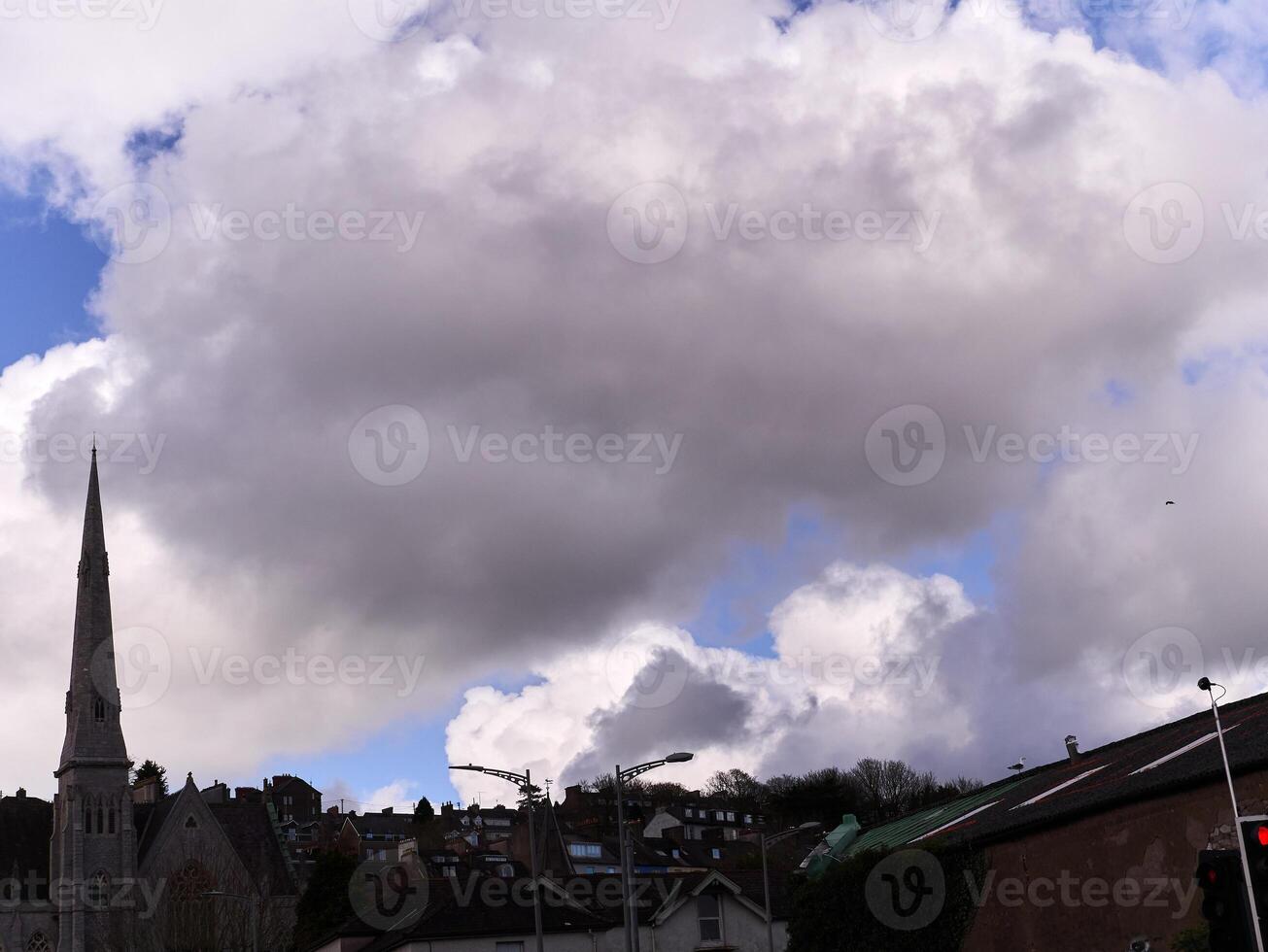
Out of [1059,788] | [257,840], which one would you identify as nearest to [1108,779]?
[1059,788]

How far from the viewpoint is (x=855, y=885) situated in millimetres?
39031

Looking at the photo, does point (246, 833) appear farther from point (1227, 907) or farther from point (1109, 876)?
point (1227, 907)

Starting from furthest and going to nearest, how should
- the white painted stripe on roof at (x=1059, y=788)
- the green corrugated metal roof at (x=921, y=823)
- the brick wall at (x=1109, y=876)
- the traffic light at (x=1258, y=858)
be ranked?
the green corrugated metal roof at (x=921, y=823)
the white painted stripe on roof at (x=1059, y=788)
the brick wall at (x=1109, y=876)
the traffic light at (x=1258, y=858)

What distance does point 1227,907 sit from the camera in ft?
50.4

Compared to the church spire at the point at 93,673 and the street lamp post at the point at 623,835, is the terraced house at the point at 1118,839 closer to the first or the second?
the street lamp post at the point at 623,835

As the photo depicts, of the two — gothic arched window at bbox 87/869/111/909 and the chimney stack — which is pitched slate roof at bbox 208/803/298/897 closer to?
gothic arched window at bbox 87/869/111/909

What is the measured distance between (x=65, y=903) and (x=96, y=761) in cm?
1173

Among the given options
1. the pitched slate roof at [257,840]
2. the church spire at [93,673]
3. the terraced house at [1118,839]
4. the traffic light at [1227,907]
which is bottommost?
the traffic light at [1227,907]

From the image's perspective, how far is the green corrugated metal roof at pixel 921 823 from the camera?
139 ft

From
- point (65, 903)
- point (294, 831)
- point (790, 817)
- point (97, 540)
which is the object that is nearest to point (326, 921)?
point (65, 903)

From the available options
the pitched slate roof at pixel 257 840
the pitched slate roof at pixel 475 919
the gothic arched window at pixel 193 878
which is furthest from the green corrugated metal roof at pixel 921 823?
the pitched slate roof at pixel 257 840

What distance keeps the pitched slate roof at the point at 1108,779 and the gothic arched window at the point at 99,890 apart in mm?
88470

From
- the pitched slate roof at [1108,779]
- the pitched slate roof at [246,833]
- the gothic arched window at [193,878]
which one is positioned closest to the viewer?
the pitched slate roof at [1108,779]

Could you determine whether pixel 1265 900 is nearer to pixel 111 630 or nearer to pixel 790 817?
pixel 111 630
